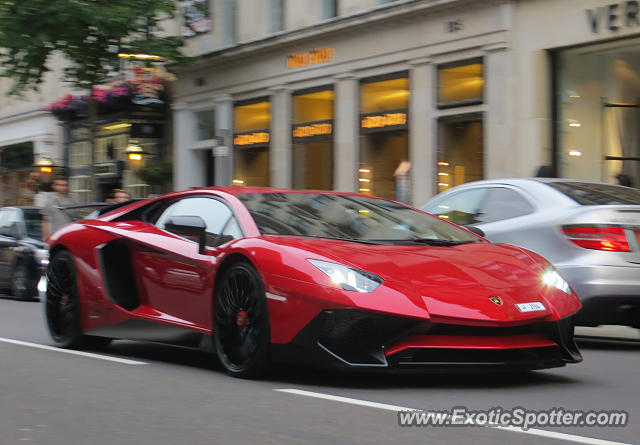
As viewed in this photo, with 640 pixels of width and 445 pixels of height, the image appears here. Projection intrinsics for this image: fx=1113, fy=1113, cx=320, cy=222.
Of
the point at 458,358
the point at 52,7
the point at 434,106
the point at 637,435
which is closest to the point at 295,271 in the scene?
the point at 458,358

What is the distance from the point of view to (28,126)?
39219mm

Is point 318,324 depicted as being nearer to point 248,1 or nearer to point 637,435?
point 637,435

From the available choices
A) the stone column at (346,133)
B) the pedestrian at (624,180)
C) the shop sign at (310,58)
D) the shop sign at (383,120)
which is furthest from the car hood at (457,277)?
the shop sign at (310,58)

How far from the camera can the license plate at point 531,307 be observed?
6113mm

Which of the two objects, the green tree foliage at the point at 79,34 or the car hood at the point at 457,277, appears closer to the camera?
the car hood at the point at 457,277

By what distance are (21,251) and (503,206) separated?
374 inches

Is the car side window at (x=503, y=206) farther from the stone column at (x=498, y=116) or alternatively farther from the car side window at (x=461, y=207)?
the stone column at (x=498, y=116)

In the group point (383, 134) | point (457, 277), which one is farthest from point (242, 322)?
point (383, 134)

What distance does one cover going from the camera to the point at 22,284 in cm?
1655

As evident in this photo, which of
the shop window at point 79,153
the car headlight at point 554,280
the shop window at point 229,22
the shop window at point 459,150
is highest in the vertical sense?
the shop window at point 229,22

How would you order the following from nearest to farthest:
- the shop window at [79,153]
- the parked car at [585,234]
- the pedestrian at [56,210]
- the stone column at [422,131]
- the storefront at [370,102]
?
the parked car at [585,234] < the pedestrian at [56,210] < the storefront at [370,102] < the stone column at [422,131] < the shop window at [79,153]

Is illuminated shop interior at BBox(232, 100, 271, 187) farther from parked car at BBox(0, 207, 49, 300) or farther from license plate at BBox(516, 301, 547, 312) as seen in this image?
license plate at BBox(516, 301, 547, 312)

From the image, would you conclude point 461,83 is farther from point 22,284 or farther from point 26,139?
point 26,139

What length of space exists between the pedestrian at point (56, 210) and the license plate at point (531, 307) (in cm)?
999
